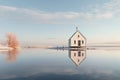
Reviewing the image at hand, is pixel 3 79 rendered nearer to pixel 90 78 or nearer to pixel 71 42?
pixel 90 78

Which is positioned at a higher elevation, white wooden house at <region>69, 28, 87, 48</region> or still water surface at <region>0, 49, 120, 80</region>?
white wooden house at <region>69, 28, 87, 48</region>

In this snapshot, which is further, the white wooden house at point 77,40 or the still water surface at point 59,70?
the white wooden house at point 77,40

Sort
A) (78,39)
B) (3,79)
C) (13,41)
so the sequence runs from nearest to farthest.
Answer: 1. (3,79)
2. (78,39)
3. (13,41)

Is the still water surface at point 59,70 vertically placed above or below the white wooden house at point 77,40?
below

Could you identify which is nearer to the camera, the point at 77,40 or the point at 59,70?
the point at 59,70

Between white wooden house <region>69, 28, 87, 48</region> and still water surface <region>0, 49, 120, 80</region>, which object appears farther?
white wooden house <region>69, 28, 87, 48</region>

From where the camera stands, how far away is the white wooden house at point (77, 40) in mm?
55375

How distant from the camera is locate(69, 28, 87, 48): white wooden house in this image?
5538 centimetres

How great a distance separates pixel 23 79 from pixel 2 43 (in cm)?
6173

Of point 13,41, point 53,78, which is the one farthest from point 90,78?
point 13,41

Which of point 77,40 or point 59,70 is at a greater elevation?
point 77,40

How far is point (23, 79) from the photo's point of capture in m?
10.3

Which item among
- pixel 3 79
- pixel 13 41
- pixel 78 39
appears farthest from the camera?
pixel 13 41

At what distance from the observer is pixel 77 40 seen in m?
55.4
